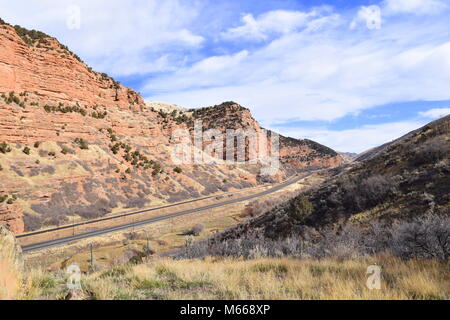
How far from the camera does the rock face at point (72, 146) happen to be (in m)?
31.3

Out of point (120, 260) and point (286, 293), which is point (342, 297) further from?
point (120, 260)

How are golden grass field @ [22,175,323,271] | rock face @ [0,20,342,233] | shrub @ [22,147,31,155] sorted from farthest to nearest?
shrub @ [22,147,31,155] → rock face @ [0,20,342,233] → golden grass field @ [22,175,323,271]

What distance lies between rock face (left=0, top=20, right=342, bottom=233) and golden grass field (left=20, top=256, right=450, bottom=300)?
25.0 metres

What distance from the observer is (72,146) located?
136 ft

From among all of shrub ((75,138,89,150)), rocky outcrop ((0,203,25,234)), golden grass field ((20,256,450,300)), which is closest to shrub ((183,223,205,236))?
rocky outcrop ((0,203,25,234))

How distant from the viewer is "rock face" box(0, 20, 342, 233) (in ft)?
103

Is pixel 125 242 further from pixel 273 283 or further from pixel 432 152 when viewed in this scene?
pixel 432 152

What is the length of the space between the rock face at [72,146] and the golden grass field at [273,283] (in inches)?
985

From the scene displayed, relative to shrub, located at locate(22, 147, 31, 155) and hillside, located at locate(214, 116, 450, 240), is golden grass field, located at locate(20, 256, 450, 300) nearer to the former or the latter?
hillside, located at locate(214, 116, 450, 240)

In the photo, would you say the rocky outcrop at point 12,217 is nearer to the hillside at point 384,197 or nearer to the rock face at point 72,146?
the rock face at point 72,146

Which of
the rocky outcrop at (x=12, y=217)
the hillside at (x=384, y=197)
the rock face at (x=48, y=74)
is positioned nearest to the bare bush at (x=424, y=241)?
the hillside at (x=384, y=197)

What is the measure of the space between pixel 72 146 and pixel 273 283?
4351cm
